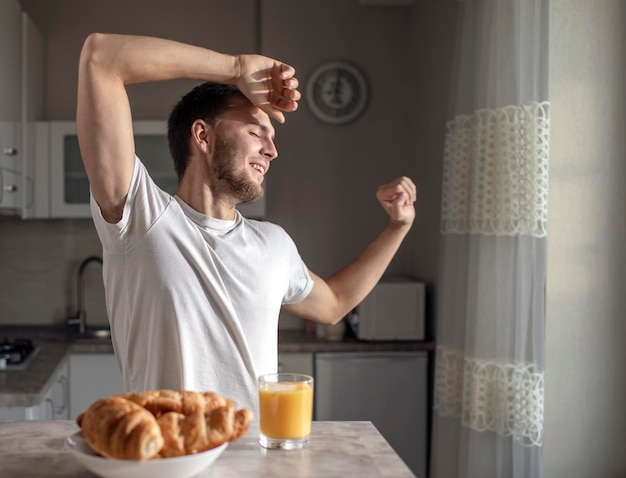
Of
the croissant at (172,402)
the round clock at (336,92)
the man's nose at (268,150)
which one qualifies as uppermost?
the round clock at (336,92)

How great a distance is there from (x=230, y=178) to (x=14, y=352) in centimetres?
190

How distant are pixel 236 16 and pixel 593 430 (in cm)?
286

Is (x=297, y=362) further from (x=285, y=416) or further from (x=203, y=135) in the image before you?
(x=285, y=416)

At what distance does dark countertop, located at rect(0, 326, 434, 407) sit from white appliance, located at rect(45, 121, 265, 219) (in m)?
0.65

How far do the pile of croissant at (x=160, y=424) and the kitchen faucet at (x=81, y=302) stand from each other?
308 centimetres

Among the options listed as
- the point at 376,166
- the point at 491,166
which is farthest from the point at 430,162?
the point at 491,166

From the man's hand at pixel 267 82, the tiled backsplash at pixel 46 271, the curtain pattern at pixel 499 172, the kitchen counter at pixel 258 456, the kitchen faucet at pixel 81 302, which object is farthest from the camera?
the tiled backsplash at pixel 46 271

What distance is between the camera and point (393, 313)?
3.64 meters

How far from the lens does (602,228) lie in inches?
97.0

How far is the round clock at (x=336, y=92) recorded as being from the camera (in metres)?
4.13

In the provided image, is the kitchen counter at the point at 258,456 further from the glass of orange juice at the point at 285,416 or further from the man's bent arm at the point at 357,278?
the man's bent arm at the point at 357,278

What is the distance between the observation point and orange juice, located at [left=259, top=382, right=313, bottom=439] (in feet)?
3.70

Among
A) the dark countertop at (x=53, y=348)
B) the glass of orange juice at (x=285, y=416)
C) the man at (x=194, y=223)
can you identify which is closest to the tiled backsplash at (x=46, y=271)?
the dark countertop at (x=53, y=348)

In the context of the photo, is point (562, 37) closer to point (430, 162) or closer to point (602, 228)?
point (602, 228)
